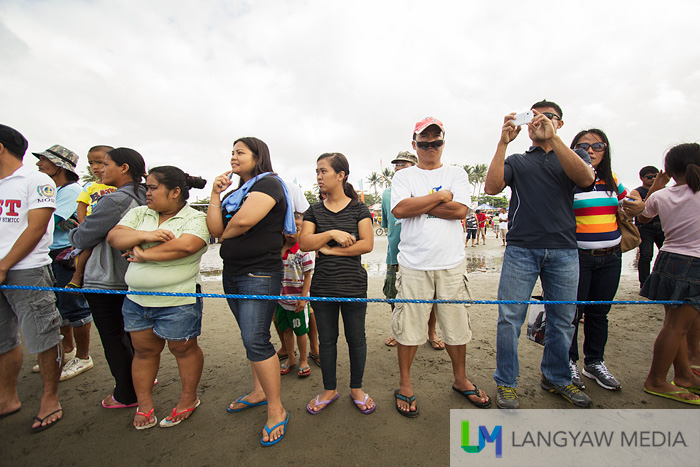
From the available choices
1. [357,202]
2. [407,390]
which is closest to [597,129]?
[357,202]

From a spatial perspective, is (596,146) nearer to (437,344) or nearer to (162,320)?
(437,344)

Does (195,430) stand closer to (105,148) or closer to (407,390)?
(407,390)

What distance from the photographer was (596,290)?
2773mm

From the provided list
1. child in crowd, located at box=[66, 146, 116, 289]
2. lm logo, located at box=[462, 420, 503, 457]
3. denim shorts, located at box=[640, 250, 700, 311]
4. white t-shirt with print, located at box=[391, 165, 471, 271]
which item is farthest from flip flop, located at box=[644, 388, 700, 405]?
child in crowd, located at box=[66, 146, 116, 289]

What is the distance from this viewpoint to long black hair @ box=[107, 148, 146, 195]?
2.53 m

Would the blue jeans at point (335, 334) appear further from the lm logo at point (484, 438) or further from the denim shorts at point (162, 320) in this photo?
the denim shorts at point (162, 320)

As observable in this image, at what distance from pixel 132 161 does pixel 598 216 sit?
4059 millimetres

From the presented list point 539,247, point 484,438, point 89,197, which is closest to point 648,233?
point 539,247

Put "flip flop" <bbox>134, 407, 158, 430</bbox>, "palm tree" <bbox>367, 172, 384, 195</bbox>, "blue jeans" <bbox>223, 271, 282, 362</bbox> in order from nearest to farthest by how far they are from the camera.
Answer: "blue jeans" <bbox>223, 271, 282, 362</bbox>
"flip flop" <bbox>134, 407, 158, 430</bbox>
"palm tree" <bbox>367, 172, 384, 195</bbox>

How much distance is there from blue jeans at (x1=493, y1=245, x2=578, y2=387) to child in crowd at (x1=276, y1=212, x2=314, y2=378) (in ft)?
5.86

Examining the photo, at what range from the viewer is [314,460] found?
1.97m

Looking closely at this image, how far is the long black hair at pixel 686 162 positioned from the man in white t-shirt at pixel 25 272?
17.2ft

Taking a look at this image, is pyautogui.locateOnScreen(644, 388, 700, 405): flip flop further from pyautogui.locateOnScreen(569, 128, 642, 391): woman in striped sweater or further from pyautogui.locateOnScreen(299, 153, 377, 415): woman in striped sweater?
pyautogui.locateOnScreen(299, 153, 377, 415): woman in striped sweater

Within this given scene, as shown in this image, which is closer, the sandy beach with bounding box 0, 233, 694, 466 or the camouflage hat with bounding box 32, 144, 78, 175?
the sandy beach with bounding box 0, 233, 694, 466
